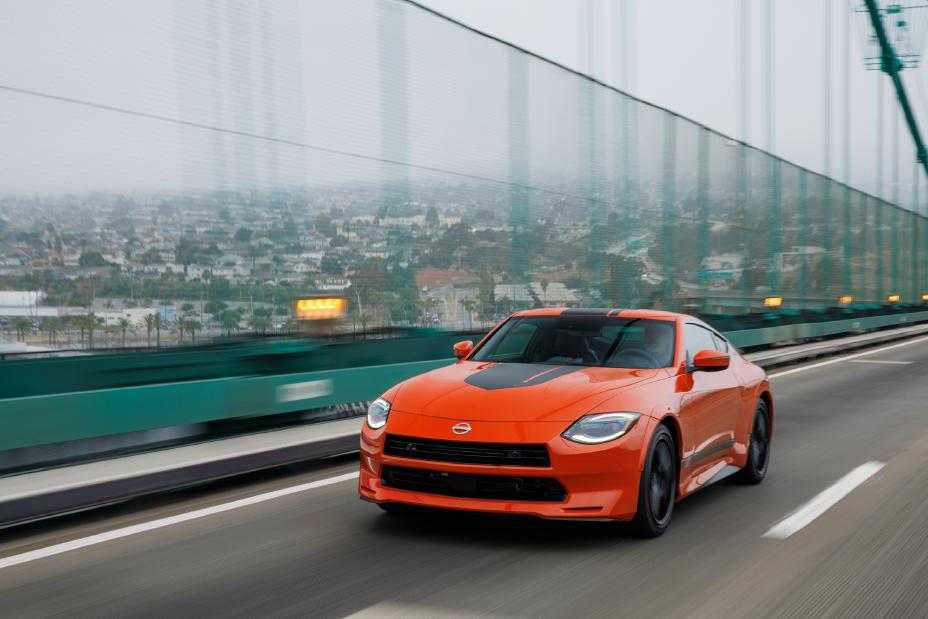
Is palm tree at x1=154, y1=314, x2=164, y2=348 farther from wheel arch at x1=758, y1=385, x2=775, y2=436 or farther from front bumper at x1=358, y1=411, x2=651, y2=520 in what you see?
wheel arch at x1=758, y1=385, x2=775, y2=436

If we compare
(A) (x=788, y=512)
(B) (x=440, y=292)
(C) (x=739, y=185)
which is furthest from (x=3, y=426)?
(C) (x=739, y=185)

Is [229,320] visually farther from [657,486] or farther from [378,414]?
[657,486]

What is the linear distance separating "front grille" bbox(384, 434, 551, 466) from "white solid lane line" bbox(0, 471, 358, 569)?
1854 millimetres

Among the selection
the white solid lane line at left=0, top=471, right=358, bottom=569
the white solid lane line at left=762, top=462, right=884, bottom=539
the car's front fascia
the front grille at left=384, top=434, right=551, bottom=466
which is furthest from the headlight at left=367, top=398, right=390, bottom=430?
the white solid lane line at left=762, top=462, right=884, bottom=539

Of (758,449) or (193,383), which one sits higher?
(193,383)

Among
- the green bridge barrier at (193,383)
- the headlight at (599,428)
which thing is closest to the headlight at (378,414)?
the headlight at (599,428)

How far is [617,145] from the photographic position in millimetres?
19016

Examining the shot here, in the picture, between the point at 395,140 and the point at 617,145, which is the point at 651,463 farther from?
the point at 617,145

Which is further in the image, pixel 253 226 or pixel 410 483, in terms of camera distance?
pixel 253 226

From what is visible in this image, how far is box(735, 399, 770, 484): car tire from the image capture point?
8133 mm

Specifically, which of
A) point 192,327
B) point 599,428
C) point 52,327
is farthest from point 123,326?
point 599,428

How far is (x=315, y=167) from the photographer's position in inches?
422

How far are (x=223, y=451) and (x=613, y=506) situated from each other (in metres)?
3.92

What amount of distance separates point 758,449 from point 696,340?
1204 mm
